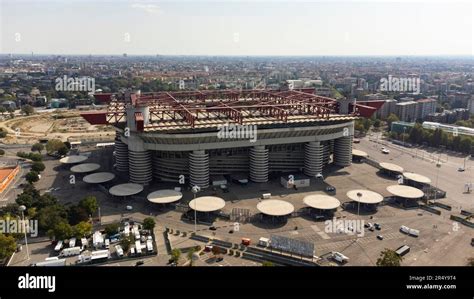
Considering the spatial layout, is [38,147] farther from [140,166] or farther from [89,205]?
[89,205]

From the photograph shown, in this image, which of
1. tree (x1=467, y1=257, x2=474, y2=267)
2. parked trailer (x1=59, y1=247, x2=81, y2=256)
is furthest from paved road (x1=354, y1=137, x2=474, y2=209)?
parked trailer (x1=59, y1=247, x2=81, y2=256)

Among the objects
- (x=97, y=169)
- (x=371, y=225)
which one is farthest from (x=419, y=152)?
(x=97, y=169)

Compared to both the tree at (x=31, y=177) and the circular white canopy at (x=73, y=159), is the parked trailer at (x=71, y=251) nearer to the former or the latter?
the tree at (x=31, y=177)

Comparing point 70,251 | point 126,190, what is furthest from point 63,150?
point 70,251

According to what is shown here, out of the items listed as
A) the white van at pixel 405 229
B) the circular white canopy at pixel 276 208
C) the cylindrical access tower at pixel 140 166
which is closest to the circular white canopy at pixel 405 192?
the white van at pixel 405 229

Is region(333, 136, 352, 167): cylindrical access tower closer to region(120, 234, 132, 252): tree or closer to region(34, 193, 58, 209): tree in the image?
region(120, 234, 132, 252): tree
